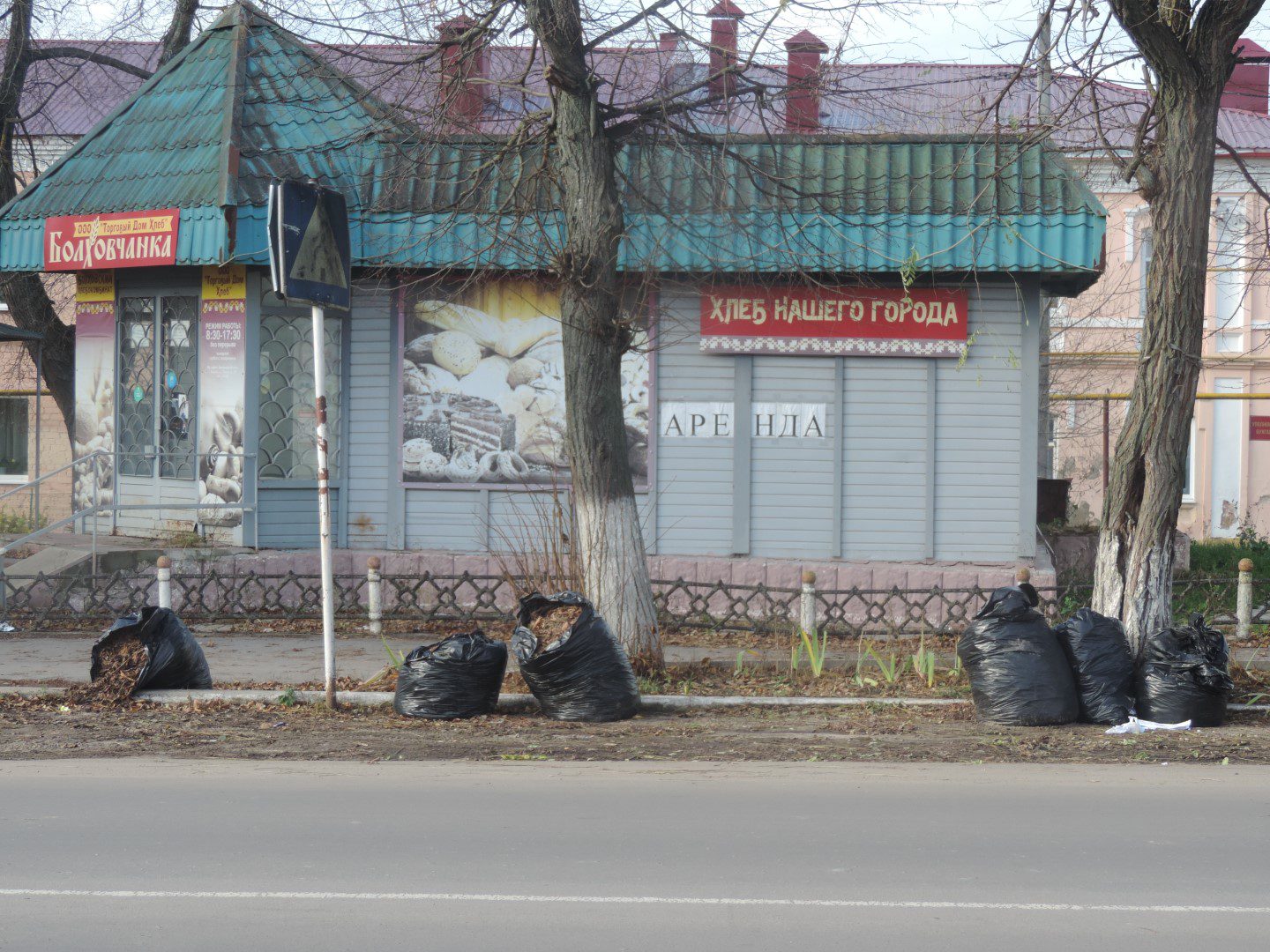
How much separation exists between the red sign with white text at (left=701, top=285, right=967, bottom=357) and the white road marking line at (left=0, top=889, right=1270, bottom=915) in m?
8.87

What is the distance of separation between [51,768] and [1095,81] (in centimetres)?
809

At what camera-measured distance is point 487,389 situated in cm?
1355

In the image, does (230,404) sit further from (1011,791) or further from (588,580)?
(1011,791)

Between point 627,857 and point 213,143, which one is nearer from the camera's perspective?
point 627,857

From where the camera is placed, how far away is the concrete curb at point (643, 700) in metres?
8.97

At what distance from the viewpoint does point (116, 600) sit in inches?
490

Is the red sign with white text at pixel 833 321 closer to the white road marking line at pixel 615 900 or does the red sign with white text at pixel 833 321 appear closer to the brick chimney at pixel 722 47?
the brick chimney at pixel 722 47

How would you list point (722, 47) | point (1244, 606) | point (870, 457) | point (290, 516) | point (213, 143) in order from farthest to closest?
point (290, 516) < point (870, 457) < point (213, 143) < point (1244, 606) < point (722, 47)

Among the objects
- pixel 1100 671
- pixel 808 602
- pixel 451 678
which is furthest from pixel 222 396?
pixel 1100 671

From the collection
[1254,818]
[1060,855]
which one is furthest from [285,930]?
[1254,818]

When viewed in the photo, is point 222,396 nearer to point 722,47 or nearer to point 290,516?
point 290,516

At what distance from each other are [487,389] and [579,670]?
5.68 m

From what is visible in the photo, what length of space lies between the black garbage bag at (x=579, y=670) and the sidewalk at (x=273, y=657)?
6.13ft

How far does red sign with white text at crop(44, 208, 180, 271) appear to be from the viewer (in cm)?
1252
